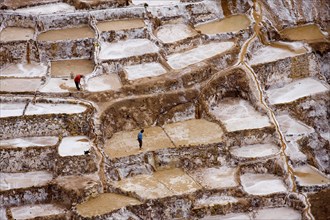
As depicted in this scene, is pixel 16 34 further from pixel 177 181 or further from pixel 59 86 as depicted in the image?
pixel 177 181

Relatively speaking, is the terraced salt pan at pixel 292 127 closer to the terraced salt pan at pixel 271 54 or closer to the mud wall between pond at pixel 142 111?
the terraced salt pan at pixel 271 54

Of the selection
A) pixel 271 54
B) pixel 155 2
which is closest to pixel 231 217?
pixel 271 54

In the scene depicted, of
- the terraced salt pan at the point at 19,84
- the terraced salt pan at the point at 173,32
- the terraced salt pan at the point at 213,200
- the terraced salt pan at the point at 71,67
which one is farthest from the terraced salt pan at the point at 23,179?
the terraced salt pan at the point at 173,32

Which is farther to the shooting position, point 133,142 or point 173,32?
point 173,32

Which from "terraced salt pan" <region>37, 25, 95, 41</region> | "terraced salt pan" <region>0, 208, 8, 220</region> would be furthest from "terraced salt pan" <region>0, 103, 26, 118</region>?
"terraced salt pan" <region>37, 25, 95, 41</region>

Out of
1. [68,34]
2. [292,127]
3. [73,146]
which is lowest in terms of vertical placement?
[292,127]

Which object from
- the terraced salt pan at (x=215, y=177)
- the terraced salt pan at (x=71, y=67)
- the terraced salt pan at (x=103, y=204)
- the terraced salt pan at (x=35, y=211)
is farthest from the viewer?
the terraced salt pan at (x=71, y=67)

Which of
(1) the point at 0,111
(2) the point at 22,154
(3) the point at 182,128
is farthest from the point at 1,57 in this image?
(3) the point at 182,128
